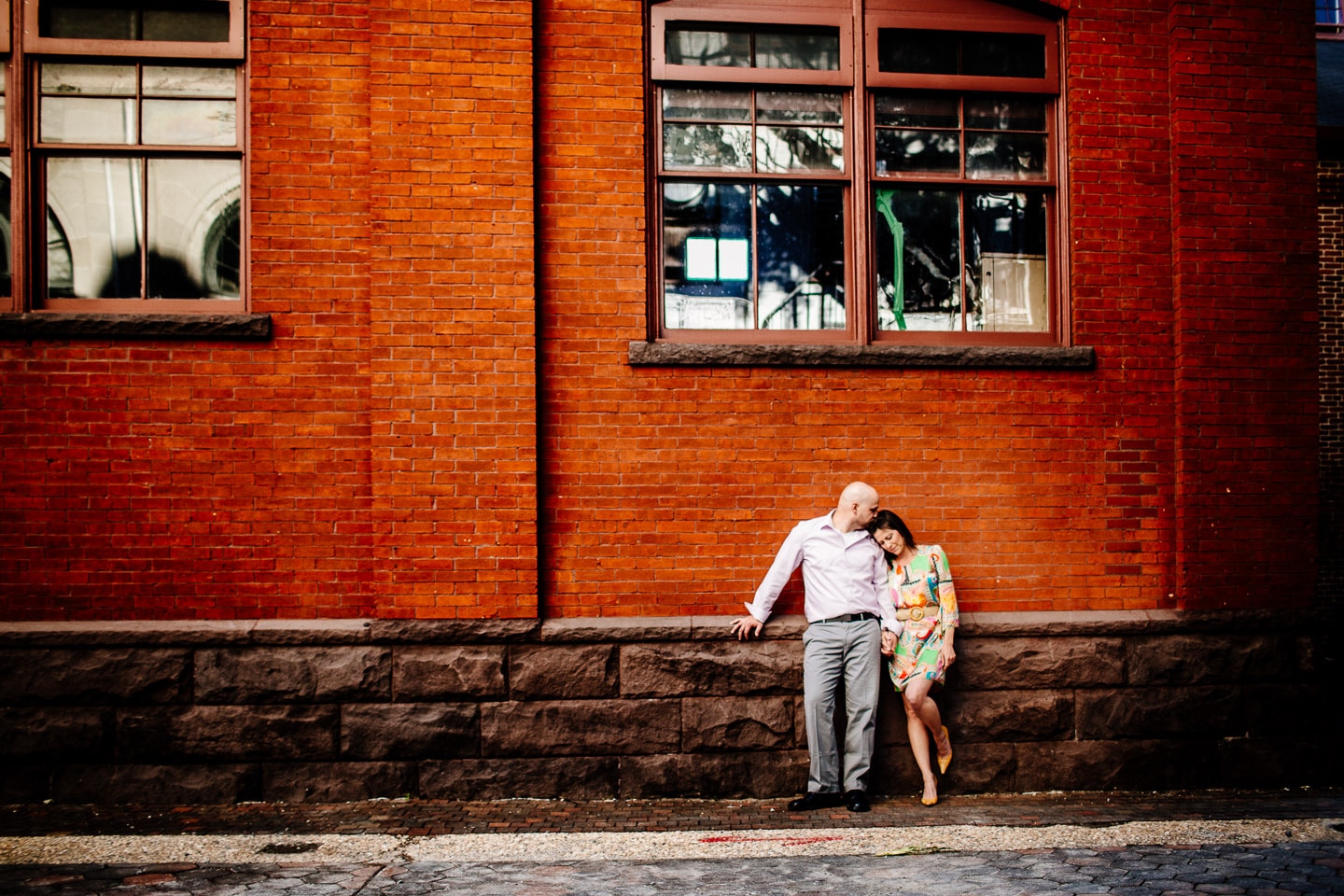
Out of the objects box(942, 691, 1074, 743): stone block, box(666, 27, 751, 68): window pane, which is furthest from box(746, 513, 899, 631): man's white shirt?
box(666, 27, 751, 68): window pane

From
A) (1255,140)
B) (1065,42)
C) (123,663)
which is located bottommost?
(123,663)

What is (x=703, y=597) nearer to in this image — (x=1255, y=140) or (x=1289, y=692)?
(x=1289, y=692)

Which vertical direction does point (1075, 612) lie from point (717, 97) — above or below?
below

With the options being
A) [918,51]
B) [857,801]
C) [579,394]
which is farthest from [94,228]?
[857,801]

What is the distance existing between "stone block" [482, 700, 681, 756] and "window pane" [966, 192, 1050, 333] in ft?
11.7

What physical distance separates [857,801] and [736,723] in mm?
878

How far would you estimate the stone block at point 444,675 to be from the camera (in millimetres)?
5969

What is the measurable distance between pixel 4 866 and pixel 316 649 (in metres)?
1.86

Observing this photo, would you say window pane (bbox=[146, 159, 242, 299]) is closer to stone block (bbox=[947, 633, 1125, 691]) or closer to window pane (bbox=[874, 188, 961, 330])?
window pane (bbox=[874, 188, 961, 330])

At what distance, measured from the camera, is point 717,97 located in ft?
21.5

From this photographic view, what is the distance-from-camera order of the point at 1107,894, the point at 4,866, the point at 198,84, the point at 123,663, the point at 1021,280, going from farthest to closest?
the point at 1021,280 → the point at 198,84 → the point at 123,663 → the point at 4,866 → the point at 1107,894

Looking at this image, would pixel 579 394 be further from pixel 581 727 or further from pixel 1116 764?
pixel 1116 764

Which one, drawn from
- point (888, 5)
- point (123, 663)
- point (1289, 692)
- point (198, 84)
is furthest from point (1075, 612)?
point (198, 84)

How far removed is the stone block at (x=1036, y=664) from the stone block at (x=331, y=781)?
3.71 meters
